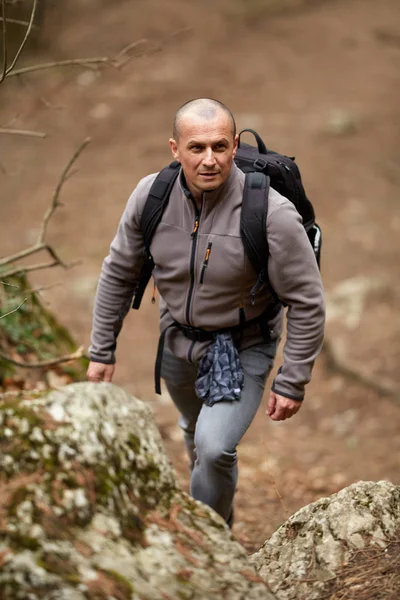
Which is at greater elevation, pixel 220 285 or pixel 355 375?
pixel 355 375

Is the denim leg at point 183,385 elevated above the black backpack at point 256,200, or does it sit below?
below

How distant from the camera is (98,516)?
2.41 metres

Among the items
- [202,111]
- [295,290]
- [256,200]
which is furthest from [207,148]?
[295,290]

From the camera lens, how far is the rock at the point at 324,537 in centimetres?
278

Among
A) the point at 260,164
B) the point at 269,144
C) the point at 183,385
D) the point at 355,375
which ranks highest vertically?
the point at 269,144

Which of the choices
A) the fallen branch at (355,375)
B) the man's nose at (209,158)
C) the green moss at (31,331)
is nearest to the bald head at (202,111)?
the man's nose at (209,158)

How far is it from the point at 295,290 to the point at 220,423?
0.74m

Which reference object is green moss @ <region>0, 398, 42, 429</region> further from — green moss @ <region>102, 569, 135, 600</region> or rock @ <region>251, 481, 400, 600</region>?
rock @ <region>251, 481, 400, 600</region>

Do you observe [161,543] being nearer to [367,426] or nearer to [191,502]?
[191,502]

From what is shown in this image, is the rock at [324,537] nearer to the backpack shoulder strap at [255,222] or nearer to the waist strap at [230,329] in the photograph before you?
the waist strap at [230,329]

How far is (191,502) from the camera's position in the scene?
2.80 m

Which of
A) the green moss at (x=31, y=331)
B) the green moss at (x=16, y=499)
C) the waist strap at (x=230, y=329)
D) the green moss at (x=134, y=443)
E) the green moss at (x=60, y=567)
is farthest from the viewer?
the green moss at (x=31, y=331)

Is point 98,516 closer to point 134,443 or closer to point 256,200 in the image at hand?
point 134,443

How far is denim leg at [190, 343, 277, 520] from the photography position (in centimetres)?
335
